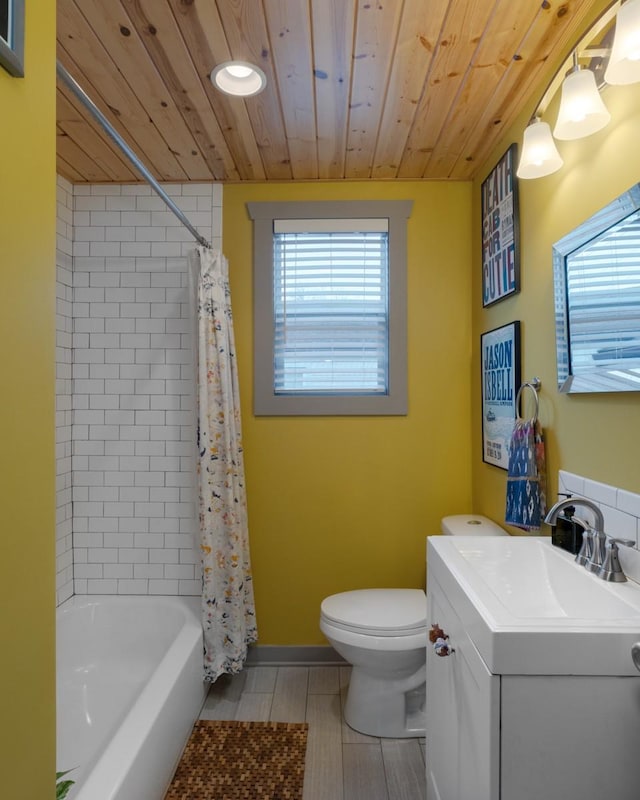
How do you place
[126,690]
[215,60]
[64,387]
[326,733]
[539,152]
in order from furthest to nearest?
[64,387], [126,690], [326,733], [215,60], [539,152]

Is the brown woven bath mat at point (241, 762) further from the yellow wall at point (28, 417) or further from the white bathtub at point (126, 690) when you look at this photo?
the yellow wall at point (28, 417)

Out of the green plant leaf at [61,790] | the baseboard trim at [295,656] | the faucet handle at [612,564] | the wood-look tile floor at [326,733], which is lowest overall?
the wood-look tile floor at [326,733]

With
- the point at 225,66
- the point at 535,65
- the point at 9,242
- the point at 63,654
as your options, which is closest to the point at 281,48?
the point at 225,66

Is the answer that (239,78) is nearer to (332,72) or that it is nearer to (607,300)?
(332,72)

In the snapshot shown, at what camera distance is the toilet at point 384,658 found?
193 centimetres

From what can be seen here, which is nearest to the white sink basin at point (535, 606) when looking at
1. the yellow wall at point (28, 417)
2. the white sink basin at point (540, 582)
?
the white sink basin at point (540, 582)

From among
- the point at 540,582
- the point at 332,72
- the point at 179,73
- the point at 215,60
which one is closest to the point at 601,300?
the point at 540,582

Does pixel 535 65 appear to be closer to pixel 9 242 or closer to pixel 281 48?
pixel 281 48

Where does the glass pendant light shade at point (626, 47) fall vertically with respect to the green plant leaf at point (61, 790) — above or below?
above

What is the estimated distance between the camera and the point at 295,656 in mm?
2529

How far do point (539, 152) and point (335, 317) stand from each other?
1.28m

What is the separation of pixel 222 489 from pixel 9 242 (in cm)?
160

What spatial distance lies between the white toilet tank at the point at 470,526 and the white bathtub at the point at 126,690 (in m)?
1.21

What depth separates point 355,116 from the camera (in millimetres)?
1954
